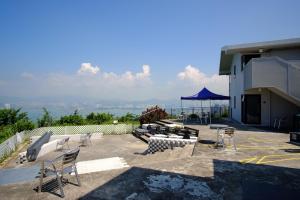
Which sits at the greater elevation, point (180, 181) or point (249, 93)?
point (249, 93)

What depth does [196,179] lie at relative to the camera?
589 centimetres

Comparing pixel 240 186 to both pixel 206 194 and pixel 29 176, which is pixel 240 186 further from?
pixel 29 176

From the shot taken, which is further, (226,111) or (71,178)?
(226,111)

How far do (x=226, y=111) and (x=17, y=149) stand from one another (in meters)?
21.0

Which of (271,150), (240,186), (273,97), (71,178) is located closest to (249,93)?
(273,97)

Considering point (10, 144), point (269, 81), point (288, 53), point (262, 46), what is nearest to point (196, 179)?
point (10, 144)

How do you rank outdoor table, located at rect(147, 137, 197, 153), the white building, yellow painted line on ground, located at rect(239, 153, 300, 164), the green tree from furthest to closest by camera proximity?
1. the green tree
2. the white building
3. outdoor table, located at rect(147, 137, 197, 153)
4. yellow painted line on ground, located at rect(239, 153, 300, 164)

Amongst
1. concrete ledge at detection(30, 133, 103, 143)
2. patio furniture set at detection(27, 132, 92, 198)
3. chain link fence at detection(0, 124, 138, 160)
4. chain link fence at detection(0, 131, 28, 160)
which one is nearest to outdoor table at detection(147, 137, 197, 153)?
patio furniture set at detection(27, 132, 92, 198)

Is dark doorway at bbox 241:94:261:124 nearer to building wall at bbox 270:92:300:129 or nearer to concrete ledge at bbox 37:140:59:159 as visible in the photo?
building wall at bbox 270:92:300:129

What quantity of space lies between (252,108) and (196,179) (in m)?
13.4

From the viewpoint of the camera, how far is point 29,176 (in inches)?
261

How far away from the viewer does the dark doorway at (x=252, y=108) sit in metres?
17.5

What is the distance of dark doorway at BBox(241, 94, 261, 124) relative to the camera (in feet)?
57.6

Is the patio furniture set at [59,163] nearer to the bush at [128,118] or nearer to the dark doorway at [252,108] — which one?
the bush at [128,118]
